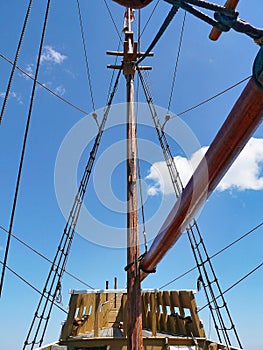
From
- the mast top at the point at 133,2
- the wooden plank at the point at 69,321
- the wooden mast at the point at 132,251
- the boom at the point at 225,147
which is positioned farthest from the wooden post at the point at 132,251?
the mast top at the point at 133,2

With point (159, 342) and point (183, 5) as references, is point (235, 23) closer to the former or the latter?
point (183, 5)

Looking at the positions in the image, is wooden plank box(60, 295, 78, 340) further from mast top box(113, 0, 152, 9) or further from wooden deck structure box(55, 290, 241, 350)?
mast top box(113, 0, 152, 9)

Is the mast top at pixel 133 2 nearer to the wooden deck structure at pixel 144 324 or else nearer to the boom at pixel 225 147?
the boom at pixel 225 147

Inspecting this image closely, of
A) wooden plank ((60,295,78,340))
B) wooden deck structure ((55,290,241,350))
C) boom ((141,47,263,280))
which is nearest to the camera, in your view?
boom ((141,47,263,280))

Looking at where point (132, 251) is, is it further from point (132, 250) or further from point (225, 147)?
point (225, 147)

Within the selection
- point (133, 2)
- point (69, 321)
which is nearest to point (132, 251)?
point (69, 321)

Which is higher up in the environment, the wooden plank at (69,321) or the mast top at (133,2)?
the wooden plank at (69,321)

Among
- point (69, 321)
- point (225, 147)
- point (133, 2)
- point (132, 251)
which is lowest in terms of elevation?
point (225, 147)

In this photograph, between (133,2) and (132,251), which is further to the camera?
(132,251)

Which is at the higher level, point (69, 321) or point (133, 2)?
point (69, 321)

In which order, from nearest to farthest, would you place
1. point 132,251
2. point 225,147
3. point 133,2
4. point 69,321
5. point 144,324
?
point 133,2, point 225,147, point 132,251, point 69,321, point 144,324

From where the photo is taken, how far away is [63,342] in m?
6.00

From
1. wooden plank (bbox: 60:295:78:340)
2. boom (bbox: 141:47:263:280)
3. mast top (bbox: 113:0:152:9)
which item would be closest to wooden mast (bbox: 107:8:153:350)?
boom (bbox: 141:47:263:280)

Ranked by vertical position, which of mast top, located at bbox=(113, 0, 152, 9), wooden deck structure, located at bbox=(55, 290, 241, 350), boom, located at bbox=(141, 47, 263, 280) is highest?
wooden deck structure, located at bbox=(55, 290, 241, 350)
